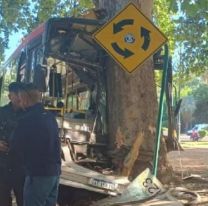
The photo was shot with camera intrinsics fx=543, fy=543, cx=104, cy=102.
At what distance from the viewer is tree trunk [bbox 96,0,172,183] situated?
9.67m

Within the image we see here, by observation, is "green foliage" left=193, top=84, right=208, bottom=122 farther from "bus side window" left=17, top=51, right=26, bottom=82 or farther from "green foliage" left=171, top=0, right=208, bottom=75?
"bus side window" left=17, top=51, right=26, bottom=82

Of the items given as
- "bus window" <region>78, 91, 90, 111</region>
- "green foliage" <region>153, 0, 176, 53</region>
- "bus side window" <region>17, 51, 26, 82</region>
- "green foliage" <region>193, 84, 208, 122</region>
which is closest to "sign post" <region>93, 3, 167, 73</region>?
"bus window" <region>78, 91, 90, 111</region>

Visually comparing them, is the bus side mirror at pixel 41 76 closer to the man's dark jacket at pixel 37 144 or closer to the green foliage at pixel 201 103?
the man's dark jacket at pixel 37 144

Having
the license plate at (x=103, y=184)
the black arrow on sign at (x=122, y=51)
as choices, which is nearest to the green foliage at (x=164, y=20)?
A: the license plate at (x=103, y=184)

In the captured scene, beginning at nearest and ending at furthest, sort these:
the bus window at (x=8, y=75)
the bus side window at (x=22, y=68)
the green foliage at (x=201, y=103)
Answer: the bus side window at (x=22, y=68)
the bus window at (x=8, y=75)
the green foliage at (x=201, y=103)

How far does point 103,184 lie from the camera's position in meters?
8.14

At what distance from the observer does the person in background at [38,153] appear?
17.1 ft

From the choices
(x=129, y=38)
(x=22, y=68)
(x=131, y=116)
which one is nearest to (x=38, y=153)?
(x=129, y=38)

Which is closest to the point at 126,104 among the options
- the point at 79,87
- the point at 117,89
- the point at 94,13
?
the point at 117,89

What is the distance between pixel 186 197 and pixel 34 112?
4213mm

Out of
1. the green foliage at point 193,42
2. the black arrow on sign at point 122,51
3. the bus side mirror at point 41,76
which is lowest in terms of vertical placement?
the bus side mirror at point 41,76

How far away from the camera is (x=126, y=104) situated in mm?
9766

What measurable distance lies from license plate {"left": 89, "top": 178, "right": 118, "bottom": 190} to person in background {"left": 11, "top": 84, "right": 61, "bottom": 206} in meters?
2.73

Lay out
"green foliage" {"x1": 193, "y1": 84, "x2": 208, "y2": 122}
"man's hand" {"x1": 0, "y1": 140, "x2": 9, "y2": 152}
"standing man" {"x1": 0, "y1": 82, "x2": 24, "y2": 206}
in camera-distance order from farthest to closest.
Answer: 1. "green foliage" {"x1": 193, "y1": 84, "x2": 208, "y2": 122}
2. "man's hand" {"x1": 0, "y1": 140, "x2": 9, "y2": 152}
3. "standing man" {"x1": 0, "y1": 82, "x2": 24, "y2": 206}
